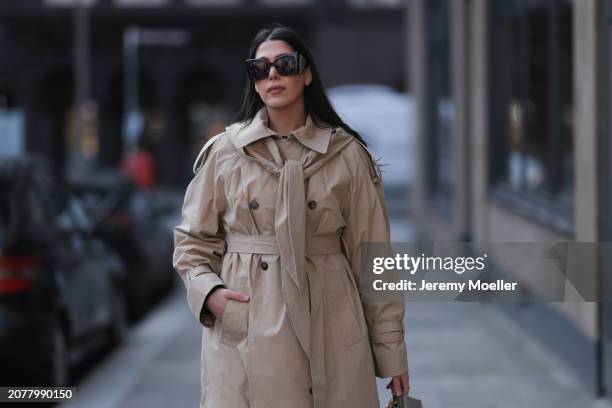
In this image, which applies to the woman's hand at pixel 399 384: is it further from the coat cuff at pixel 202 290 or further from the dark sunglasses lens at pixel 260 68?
the dark sunglasses lens at pixel 260 68

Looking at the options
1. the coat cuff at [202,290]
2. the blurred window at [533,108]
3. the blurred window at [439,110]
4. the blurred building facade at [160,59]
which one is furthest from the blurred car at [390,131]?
the coat cuff at [202,290]

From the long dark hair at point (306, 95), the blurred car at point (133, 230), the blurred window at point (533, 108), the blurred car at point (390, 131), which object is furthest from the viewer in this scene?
the blurred car at point (390, 131)

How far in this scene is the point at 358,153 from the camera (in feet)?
12.4

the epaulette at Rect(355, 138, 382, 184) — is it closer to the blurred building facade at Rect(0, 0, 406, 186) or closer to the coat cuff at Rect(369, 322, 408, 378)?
the coat cuff at Rect(369, 322, 408, 378)

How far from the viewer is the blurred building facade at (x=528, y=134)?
24.6 ft

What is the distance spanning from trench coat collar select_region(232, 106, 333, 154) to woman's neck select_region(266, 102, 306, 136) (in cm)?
3

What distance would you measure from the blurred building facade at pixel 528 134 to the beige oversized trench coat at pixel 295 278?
124cm

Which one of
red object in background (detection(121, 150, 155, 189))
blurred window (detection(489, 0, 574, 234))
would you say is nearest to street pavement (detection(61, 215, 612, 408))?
blurred window (detection(489, 0, 574, 234))

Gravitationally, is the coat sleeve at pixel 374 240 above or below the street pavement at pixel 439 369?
above

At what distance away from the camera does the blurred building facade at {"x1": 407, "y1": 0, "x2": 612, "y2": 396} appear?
7.50 metres

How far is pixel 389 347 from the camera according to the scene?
146 inches

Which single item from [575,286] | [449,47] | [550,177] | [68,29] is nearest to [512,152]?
[550,177]

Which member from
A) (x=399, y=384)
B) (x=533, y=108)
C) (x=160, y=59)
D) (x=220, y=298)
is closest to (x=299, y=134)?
(x=220, y=298)

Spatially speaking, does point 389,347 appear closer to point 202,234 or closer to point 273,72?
point 202,234
